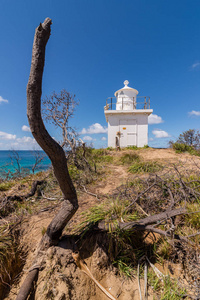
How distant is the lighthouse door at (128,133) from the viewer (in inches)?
587

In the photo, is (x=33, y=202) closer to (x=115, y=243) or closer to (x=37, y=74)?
(x=115, y=243)

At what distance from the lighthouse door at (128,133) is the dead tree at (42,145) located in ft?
43.6

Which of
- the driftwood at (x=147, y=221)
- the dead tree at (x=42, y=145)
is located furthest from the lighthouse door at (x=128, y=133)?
the dead tree at (x=42, y=145)

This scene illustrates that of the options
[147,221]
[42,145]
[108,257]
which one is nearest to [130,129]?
[147,221]

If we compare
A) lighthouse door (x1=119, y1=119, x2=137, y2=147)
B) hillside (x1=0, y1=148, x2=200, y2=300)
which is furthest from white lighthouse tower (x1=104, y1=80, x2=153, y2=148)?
hillside (x1=0, y1=148, x2=200, y2=300)

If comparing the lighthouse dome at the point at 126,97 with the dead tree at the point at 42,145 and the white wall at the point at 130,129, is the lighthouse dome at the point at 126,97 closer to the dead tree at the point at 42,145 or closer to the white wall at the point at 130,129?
the white wall at the point at 130,129

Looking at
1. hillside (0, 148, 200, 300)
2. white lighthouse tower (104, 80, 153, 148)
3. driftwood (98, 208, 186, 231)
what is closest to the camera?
hillside (0, 148, 200, 300)

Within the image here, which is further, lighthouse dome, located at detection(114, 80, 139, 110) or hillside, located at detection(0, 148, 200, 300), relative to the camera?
lighthouse dome, located at detection(114, 80, 139, 110)

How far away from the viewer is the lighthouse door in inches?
587

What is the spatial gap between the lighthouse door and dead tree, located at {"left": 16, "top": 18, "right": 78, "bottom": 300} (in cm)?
1330

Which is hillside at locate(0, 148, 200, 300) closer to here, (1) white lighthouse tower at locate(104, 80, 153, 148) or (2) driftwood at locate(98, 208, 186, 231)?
(2) driftwood at locate(98, 208, 186, 231)

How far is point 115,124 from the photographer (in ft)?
49.5

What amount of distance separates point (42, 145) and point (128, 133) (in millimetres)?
14153

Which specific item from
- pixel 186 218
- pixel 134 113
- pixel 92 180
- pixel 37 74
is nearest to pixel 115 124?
pixel 134 113
